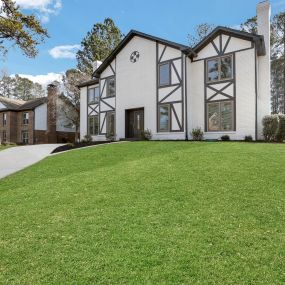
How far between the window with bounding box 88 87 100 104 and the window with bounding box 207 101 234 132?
1053cm

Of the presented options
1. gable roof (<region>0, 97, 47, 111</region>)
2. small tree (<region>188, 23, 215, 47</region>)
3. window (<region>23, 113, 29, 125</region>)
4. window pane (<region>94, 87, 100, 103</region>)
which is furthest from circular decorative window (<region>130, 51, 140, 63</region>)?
window (<region>23, 113, 29, 125</region>)

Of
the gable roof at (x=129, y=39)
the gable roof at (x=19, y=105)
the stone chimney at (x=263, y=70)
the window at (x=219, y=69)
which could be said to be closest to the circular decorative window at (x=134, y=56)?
the gable roof at (x=129, y=39)

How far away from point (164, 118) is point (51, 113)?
22509 millimetres

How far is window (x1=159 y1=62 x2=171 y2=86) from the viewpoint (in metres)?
20.5

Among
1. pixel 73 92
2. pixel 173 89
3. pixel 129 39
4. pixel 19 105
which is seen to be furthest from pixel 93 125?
pixel 19 105

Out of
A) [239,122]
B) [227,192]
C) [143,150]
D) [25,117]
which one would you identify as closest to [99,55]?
[25,117]

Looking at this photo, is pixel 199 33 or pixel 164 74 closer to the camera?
pixel 164 74

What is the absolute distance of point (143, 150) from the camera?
45.0 ft

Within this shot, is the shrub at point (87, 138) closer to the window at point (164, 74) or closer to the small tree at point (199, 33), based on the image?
the window at point (164, 74)

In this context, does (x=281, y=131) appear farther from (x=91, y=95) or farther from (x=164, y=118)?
(x=91, y=95)

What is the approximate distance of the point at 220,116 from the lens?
18.9 meters

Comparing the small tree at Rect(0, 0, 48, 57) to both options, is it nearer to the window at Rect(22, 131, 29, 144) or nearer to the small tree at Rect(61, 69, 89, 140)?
the small tree at Rect(61, 69, 89, 140)

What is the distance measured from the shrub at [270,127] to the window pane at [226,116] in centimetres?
190

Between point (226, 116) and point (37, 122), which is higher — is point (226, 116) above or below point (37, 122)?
below
